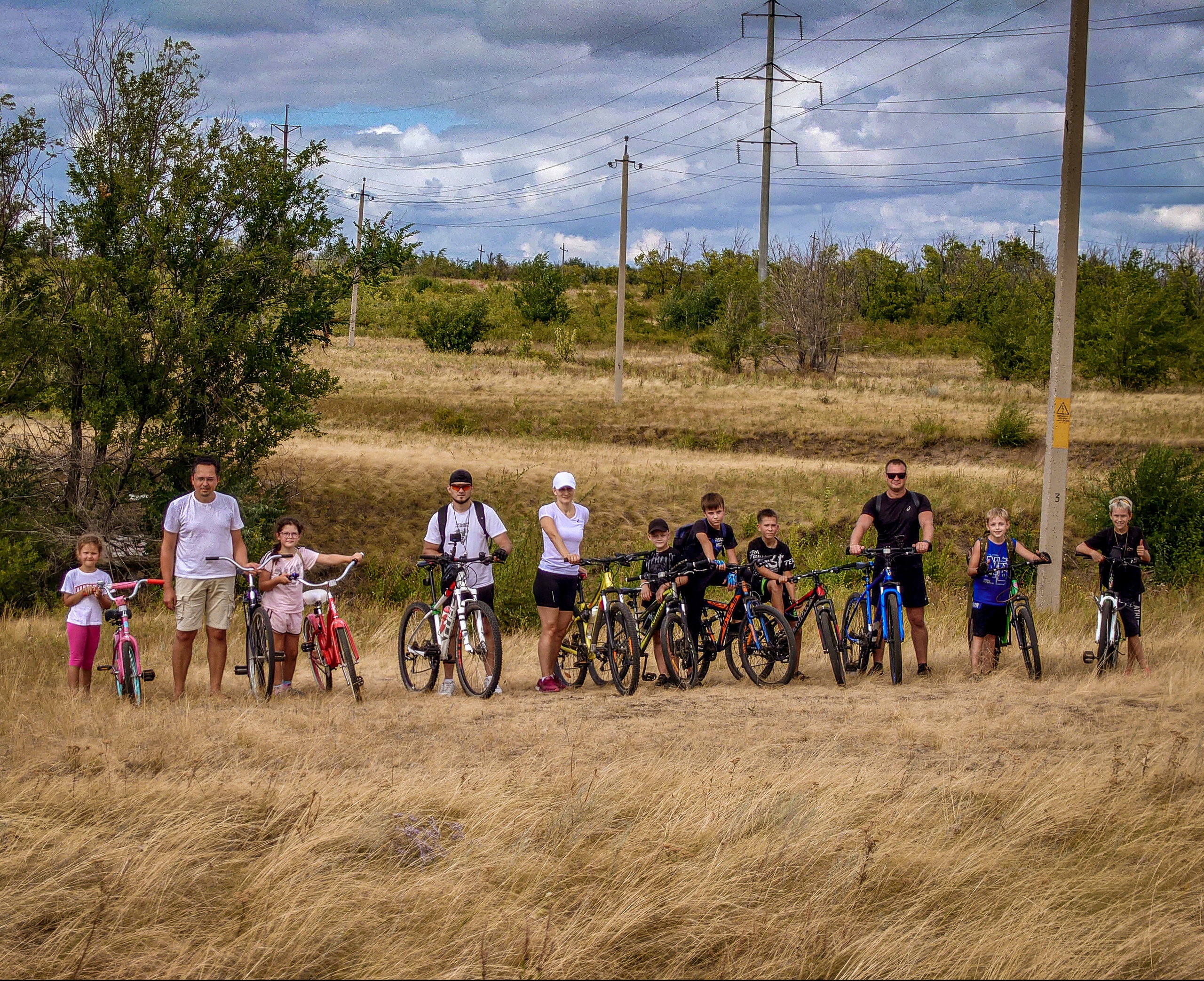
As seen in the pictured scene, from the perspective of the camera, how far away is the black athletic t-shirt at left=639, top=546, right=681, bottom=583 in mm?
9703

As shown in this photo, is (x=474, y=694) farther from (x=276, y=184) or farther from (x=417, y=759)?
(x=276, y=184)

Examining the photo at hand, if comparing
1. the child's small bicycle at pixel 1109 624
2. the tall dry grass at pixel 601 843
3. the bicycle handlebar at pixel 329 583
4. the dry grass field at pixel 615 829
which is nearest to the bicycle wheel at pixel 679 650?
the dry grass field at pixel 615 829

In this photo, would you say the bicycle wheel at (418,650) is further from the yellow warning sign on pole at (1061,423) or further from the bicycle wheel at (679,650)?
the yellow warning sign on pole at (1061,423)

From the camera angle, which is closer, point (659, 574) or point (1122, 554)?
point (659, 574)

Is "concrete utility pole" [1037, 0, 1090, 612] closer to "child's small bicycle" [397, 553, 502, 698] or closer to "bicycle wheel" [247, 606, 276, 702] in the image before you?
"child's small bicycle" [397, 553, 502, 698]

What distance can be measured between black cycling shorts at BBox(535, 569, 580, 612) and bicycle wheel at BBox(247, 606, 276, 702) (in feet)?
7.21

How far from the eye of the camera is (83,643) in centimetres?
880

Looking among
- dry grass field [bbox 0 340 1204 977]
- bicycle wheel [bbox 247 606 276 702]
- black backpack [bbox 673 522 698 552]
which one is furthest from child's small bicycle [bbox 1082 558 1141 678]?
bicycle wheel [bbox 247 606 276 702]

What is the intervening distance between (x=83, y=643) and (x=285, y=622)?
1.53m

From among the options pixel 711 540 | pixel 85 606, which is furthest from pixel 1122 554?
pixel 85 606

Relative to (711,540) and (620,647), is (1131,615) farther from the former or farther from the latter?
(620,647)

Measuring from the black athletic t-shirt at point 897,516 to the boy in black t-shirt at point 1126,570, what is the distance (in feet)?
4.64

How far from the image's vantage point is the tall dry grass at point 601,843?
4770 millimetres

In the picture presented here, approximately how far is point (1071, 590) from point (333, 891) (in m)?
14.1
